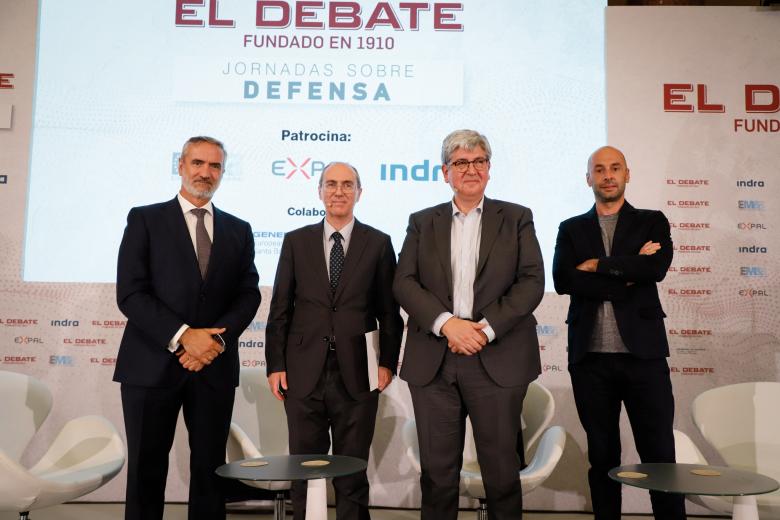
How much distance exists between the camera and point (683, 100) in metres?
4.76

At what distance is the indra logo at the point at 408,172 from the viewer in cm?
469

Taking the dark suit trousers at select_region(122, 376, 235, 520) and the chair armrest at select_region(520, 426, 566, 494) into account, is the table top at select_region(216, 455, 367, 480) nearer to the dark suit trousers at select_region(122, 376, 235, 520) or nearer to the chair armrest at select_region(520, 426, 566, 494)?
the dark suit trousers at select_region(122, 376, 235, 520)

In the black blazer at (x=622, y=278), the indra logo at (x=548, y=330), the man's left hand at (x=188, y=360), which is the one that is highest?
the black blazer at (x=622, y=278)

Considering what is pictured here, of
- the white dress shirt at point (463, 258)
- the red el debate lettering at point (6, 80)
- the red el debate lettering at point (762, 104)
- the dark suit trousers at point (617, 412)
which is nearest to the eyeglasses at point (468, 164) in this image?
the white dress shirt at point (463, 258)

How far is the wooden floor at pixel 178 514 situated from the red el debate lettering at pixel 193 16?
320cm

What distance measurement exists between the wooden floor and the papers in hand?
1.74m

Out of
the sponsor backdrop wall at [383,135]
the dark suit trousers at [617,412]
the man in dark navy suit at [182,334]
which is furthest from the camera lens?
the sponsor backdrop wall at [383,135]

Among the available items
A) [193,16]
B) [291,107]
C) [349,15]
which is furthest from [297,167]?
[193,16]

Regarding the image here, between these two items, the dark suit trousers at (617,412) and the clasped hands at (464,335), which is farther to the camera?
the dark suit trousers at (617,412)

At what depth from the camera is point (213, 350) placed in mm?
2932

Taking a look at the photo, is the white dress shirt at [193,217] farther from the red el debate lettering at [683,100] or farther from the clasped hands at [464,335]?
the red el debate lettering at [683,100]

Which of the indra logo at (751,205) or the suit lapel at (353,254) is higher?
the indra logo at (751,205)

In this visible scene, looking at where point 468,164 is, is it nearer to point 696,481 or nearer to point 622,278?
point 622,278

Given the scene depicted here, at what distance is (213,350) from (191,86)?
2.45 metres
